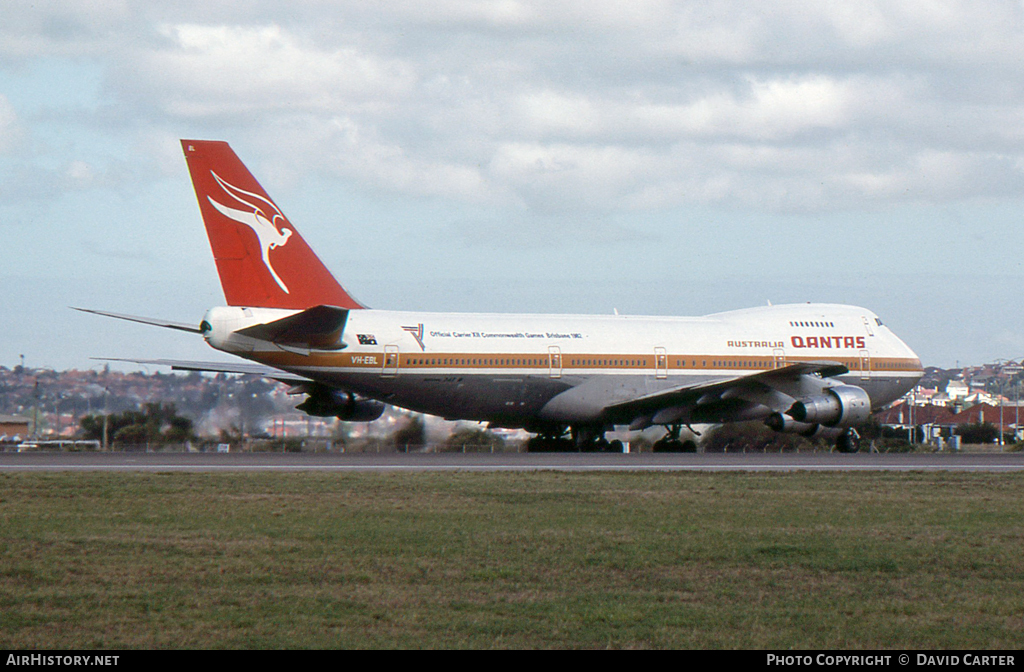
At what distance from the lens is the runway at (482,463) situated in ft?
82.6

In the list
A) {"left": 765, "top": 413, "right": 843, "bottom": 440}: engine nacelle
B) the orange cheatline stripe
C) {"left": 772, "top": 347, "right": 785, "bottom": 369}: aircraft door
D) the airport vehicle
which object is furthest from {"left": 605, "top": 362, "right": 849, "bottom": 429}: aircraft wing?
{"left": 772, "top": 347, "right": 785, "bottom": 369}: aircraft door

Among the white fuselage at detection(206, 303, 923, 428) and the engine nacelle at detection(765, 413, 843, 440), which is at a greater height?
the white fuselage at detection(206, 303, 923, 428)

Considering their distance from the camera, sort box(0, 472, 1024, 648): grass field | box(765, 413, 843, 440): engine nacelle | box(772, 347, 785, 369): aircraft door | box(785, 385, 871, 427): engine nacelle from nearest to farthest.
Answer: box(0, 472, 1024, 648): grass field
box(785, 385, 871, 427): engine nacelle
box(765, 413, 843, 440): engine nacelle
box(772, 347, 785, 369): aircraft door

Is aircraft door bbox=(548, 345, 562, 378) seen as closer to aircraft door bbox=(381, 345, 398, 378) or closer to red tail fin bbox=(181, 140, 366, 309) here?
aircraft door bbox=(381, 345, 398, 378)

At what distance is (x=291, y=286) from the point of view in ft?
106

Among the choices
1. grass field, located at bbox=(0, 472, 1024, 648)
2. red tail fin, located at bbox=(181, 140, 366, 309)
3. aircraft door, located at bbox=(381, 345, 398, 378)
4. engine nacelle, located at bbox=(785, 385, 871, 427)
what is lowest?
grass field, located at bbox=(0, 472, 1024, 648)

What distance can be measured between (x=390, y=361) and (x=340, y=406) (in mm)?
3788

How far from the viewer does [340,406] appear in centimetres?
3591

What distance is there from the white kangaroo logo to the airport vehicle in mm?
37

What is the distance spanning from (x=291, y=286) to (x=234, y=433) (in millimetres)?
8036

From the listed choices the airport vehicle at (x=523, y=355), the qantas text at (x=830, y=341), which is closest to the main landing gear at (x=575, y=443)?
the airport vehicle at (x=523, y=355)

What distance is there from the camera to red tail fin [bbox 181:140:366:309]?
31906 mm

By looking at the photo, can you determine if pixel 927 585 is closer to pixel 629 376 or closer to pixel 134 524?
pixel 134 524

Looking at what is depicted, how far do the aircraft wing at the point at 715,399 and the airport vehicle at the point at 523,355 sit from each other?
0.21ft
